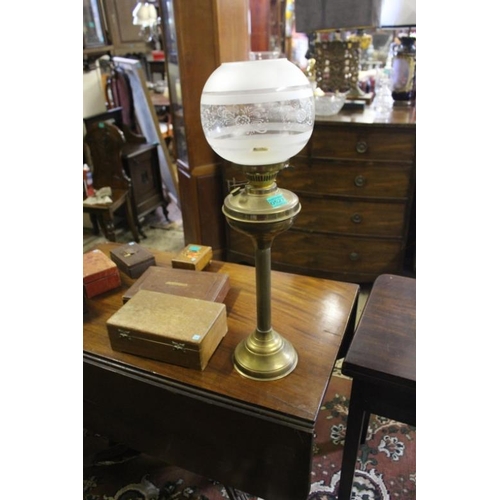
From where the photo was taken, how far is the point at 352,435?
104cm

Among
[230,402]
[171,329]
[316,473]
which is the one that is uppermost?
[171,329]

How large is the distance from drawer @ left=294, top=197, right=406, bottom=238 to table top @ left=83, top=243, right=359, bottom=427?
820mm

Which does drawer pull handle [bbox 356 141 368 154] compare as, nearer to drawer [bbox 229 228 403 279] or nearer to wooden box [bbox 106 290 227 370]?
drawer [bbox 229 228 403 279]

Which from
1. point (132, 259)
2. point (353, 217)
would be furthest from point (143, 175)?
point (132, 259)

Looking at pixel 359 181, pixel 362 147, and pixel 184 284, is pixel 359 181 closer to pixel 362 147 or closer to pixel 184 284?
pixel 362 147

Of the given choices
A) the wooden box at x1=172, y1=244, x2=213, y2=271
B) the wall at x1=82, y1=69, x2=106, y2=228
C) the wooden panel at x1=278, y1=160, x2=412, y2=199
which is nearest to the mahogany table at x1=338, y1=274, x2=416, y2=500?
the wooden box at x1=172, y1=244, x2=213, y2=271

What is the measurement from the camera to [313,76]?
2.23 metres

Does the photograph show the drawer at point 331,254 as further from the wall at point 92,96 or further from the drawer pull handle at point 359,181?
the wall at point 92,96

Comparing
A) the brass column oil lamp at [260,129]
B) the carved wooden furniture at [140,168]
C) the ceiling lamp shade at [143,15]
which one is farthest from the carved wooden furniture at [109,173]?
the brass column oil lamp at [260,129]

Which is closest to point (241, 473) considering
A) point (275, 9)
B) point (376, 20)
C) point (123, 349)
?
point (123, 349)

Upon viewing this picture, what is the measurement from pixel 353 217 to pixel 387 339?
1.12m

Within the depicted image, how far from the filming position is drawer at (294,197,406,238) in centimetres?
198

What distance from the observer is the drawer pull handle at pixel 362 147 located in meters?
1.87
